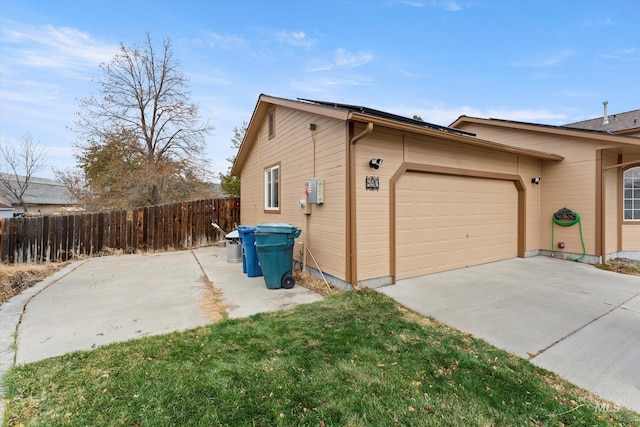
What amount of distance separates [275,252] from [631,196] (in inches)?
391

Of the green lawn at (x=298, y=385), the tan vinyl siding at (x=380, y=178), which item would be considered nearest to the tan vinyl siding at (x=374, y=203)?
the tan vinyl siding at (x=380, y=178)

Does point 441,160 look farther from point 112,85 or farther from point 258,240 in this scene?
point 112,85

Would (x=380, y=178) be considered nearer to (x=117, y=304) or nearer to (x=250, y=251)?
(x=250, y=251)

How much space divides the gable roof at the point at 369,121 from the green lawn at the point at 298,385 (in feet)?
10.7

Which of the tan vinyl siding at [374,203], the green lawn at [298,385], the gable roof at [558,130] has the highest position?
the gable roof at [558,130]

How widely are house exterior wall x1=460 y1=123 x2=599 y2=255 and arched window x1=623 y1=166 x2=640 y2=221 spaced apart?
1720 millimetres

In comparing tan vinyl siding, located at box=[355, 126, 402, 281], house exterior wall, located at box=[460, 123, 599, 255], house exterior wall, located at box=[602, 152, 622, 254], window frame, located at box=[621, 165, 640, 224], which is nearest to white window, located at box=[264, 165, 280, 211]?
tan vinyl siding, located at box=[355, 126, 402, 281]

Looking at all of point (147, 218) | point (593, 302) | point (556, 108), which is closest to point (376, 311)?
point (593, 302)

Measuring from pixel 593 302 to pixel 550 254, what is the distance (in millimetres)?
4291

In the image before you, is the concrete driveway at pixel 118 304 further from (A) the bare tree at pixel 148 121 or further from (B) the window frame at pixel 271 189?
(A) the bare tree at pixel 148 121

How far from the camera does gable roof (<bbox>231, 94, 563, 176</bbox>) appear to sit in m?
4.68

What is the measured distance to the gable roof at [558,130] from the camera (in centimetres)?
660

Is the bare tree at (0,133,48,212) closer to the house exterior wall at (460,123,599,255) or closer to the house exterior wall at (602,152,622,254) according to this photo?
the house exterior wall at (460,123,599,255)

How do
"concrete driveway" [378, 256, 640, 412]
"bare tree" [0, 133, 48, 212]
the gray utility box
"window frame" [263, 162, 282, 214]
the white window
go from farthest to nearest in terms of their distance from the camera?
Answer: "bare tree" [0, 133, 48, 212] < the white window < "window frame" [263, 162, 282, 214] < the gray utility box < "concrete driveway" [378, 256, 640, 412]
